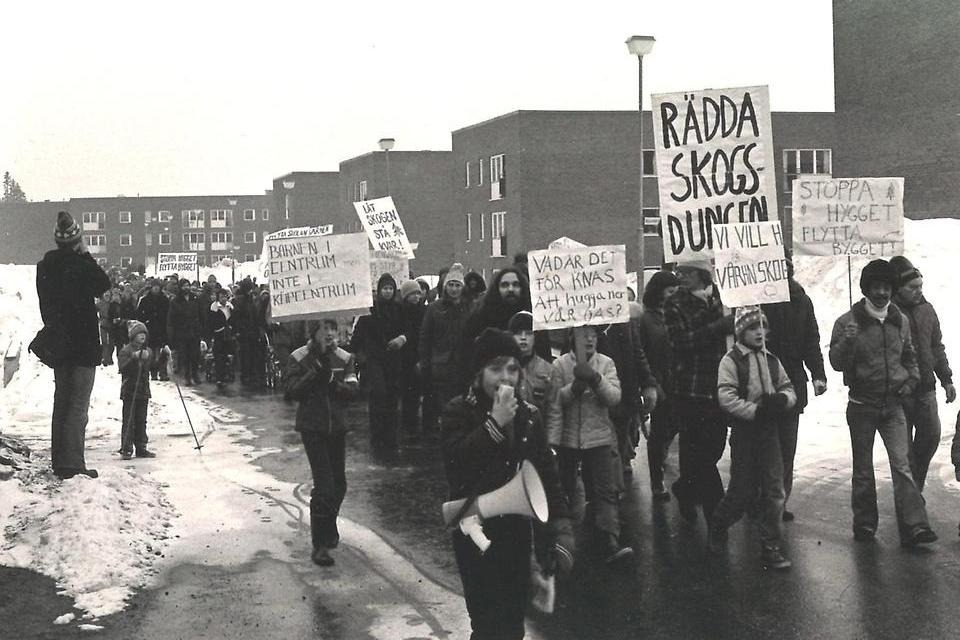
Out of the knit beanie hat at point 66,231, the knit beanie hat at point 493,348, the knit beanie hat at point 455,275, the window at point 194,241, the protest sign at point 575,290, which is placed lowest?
the knit beanie hat at point 493,348

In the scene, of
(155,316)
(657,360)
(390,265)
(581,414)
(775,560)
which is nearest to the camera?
(775,560)

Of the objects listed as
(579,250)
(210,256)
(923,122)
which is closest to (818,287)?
(923,122)

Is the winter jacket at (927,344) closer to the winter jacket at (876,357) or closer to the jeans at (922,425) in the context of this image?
the jeans at (922,425)

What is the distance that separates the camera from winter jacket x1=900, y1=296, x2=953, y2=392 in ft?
28.3

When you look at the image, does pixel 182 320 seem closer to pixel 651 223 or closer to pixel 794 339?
pixel 794 339

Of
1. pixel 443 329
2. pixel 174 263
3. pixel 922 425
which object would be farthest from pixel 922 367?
pixel 174 263

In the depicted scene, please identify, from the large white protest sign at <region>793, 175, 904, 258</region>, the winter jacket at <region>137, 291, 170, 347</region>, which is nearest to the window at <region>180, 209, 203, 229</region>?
the winter jacket at <region>137, 291, 170, 347</region>

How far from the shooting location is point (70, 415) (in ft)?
31.5

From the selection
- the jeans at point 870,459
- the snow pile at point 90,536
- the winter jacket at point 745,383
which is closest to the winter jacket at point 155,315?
the snow pile at point 90,536

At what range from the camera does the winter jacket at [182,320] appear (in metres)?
22.0

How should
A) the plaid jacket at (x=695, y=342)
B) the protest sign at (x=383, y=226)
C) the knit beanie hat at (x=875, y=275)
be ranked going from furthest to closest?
1. the protest sign at (x=383, y=226)
2. the plaid jacket at (x=695, y=342)
3. the knit beanie hat at (x=875, y=275)

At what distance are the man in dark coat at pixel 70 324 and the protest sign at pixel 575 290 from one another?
379 cm

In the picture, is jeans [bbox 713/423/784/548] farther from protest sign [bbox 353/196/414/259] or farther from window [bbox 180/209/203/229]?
window [bbox 180/209/203/229]

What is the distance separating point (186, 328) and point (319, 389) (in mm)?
14821
